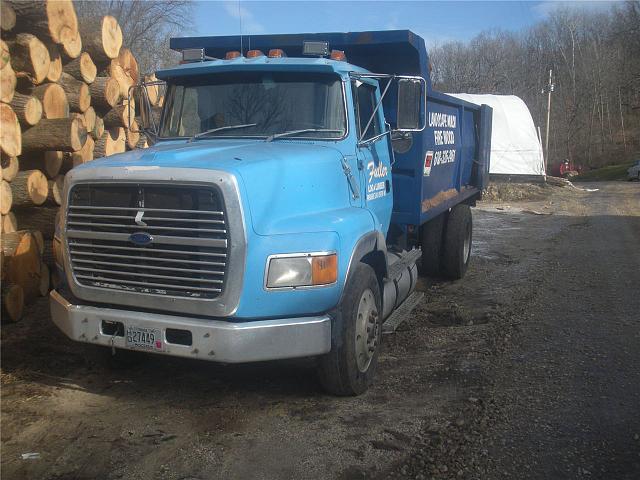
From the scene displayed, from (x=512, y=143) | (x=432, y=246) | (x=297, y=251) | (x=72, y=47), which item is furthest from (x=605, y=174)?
(x=297, y=251)

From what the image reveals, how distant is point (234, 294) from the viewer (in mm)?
3934

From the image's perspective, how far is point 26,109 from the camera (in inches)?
273

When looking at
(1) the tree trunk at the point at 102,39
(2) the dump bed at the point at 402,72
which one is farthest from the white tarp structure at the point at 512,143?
(2) the dump bed at the point at 402,72

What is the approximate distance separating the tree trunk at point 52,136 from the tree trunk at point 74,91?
86 cm

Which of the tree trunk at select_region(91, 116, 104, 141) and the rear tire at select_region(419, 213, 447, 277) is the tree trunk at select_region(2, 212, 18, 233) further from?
the rear tire at select_region(419, 213, 447, 277)

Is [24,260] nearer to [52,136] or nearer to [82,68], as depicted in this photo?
[52,136]

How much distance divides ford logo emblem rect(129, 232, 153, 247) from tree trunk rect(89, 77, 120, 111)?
16.9ft

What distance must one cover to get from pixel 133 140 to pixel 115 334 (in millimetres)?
6144

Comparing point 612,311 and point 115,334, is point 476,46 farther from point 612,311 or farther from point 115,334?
point 115,334

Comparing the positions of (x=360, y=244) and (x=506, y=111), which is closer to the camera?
(x=360, y=244)

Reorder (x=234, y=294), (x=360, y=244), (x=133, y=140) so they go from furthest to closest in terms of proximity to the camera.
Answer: (x=133, y=140)
(x=360, y=244)
(x=234, y=294)

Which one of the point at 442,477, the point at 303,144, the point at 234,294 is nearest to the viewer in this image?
the point at 442,477

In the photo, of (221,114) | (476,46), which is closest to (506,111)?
(221,114)

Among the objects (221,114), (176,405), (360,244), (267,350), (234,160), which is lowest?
(176,405)
